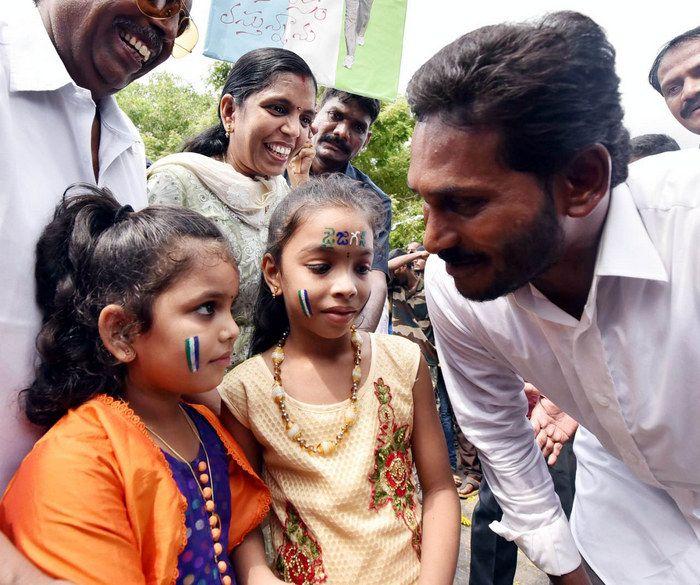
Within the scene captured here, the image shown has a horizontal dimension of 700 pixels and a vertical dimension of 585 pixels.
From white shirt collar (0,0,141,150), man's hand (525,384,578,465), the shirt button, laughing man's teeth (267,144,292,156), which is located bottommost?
man's hand (525,384,578,465)

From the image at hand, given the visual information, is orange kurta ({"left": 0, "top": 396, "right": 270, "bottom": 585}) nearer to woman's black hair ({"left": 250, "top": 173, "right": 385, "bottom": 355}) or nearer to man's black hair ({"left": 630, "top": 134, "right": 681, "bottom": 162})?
woman's black hair ({"left": 250, "top": 173, "right": 385, "bottom": 355})

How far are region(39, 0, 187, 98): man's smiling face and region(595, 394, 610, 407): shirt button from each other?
5.79 ft

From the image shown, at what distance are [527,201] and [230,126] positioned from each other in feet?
5.02

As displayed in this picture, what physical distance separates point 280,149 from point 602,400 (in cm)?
163

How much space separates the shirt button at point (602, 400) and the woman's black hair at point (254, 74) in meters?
1.77

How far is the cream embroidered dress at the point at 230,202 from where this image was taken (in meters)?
2.18

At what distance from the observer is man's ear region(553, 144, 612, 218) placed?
4.94 ft

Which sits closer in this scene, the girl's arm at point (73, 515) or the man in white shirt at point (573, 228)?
the girl's arm at point (73, 515)

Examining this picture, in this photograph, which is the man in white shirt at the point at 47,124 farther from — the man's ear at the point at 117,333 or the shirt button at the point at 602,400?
the shirt button at the point at 602,400

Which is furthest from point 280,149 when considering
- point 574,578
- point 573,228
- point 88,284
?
point 574,578

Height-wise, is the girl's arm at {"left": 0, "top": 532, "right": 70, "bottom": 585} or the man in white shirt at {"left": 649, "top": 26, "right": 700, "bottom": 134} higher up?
the man in white shirt at {"left": 649, "top": 26, "right": 700, "bottom": 134}

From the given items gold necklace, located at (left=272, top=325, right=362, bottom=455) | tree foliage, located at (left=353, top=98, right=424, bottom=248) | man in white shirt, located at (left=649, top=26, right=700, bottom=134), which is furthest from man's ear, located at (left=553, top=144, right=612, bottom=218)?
tree foliage, located at (left=353, top=98, right=424, bottom=248)

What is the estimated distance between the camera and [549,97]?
144 centimetres

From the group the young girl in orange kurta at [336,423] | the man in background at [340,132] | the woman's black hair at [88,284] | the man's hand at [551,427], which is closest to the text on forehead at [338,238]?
the young girl in orange kurta at [336,423]
